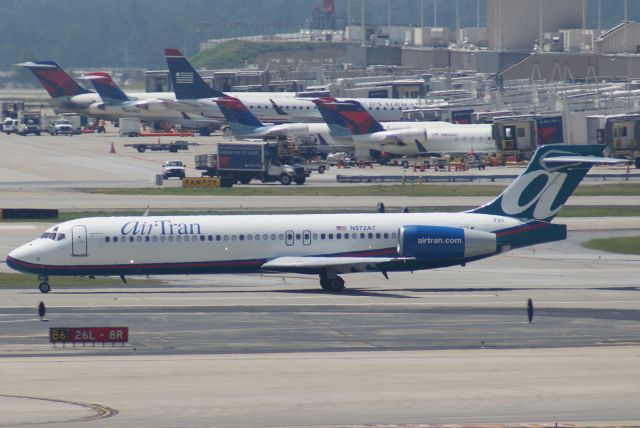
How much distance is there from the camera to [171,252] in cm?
5575

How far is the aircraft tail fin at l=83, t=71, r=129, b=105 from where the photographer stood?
523ft

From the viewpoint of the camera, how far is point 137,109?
161m

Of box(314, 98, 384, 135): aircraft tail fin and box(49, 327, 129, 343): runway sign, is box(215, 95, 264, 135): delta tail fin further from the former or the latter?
box(49, 327, 129, 343): runway sign

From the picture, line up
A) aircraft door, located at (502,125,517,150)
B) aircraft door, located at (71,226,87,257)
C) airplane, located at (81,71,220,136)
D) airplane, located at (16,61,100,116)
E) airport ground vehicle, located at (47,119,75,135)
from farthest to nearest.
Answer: airport ground vehicle, located at (47,119,75,135) → airplane, located at (16,61,100,116) → airplane, located at (81,71,220,136) → aircraft door, located at (502,125,517,150) → aircraft door, located at (71,226,87,257)

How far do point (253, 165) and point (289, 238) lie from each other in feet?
165

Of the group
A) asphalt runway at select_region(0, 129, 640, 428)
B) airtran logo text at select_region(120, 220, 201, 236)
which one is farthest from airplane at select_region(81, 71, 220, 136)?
airtran logo text at select_region(120, 220, 201, 236)

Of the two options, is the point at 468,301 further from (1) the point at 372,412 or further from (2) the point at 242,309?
(1) the point at 372,412

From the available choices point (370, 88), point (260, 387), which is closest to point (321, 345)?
point (260, 387)

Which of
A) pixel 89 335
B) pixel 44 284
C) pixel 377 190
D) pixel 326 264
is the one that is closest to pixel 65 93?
pixel 377 190

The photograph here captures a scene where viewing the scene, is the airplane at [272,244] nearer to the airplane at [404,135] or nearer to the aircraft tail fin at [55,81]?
the airplane at [404,135]

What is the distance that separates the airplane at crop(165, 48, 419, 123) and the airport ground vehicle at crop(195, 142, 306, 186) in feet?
129

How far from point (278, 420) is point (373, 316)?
1746cm

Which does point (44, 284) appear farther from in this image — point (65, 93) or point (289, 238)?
point (65, 93)

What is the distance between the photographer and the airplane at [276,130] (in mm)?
125688
